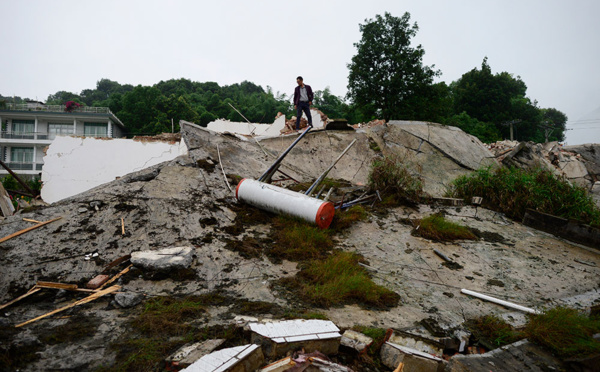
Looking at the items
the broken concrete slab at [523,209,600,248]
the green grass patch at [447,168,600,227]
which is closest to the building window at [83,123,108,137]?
the green grass patch at [447,168,600,227]

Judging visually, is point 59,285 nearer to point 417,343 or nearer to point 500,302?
point 417,343

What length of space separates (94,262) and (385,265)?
3270 millimetres

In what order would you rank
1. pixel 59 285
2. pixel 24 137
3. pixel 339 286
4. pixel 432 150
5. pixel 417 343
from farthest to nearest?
pixel 24 137
pixel 432 150
pixel 339 286
pixel 59 285
pixel 417 343

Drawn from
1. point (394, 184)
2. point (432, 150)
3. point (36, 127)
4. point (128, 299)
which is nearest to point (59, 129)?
point (36, 127)

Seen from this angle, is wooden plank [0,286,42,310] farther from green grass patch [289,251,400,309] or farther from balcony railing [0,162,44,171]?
balcony railing [0,162,44,171]

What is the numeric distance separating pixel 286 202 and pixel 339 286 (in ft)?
5.18

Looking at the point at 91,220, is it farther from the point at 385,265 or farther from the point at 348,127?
the point at 348,127

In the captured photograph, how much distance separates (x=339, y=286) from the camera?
3188 mm

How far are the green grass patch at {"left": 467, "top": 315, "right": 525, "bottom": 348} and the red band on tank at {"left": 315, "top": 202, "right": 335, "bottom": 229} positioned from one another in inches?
77.3

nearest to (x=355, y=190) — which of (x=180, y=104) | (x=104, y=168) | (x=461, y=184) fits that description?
(x=461, y=184)

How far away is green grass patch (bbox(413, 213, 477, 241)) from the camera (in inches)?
179

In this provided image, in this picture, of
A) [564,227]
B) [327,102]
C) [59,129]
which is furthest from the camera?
[327,102]

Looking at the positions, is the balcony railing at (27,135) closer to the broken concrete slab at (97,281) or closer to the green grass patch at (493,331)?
the broken concrete slab at (97,281)

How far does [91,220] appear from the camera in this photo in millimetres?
3963
